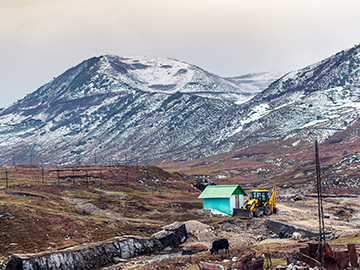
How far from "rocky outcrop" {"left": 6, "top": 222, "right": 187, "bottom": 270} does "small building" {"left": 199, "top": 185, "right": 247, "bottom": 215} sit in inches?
699

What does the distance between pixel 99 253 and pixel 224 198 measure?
106ft

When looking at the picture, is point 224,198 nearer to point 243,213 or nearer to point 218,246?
point 243,213

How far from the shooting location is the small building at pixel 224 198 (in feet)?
228

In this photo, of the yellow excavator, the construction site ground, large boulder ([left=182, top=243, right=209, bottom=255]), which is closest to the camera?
large boulder ([left=182, top=243, right=209, bottom=255])

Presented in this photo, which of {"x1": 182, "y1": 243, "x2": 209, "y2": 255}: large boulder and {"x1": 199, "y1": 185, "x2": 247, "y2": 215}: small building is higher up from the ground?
{"x1": 199, "y1": 185, "x2": 247, "y2": 215}: small building

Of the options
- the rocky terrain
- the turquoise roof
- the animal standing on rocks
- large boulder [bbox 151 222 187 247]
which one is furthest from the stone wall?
the animal standing on rocks

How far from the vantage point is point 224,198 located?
70.1 m

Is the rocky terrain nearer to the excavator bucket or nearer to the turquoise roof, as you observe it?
the excavator bucket

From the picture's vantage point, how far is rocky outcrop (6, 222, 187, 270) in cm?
3562

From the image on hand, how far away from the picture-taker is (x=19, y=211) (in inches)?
2008

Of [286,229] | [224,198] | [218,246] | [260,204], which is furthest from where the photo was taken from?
[224,198]

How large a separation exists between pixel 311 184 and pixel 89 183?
7139 cm

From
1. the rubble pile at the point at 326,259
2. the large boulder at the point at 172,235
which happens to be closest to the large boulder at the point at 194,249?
the large boulder at the point at 172,235

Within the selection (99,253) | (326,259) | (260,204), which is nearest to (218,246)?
(99,253)
